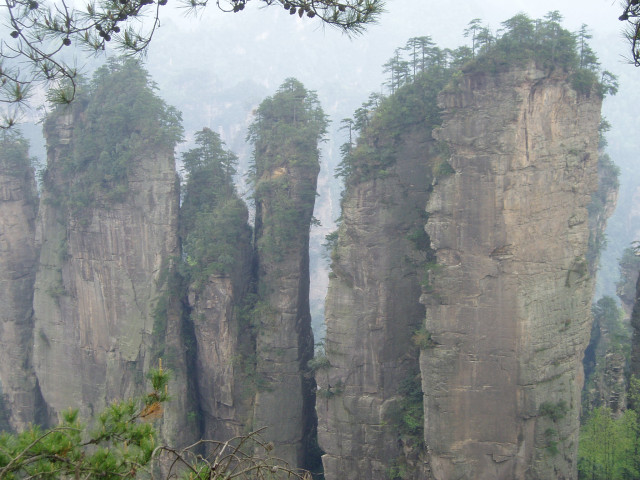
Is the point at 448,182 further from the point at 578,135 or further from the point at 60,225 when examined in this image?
the point at 60,225

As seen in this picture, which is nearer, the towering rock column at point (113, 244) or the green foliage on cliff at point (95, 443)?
the green foliage on cliff at point (95, 443)

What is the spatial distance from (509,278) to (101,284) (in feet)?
46.8

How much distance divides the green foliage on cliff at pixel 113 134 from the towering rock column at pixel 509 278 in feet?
35.2

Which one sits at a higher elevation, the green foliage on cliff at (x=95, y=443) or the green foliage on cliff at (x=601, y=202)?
the green foliage on cliff at (x=601, y=202)

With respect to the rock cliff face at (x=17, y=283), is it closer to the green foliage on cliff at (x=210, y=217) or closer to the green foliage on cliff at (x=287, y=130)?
the green foliage on cliff at (x=210, y=217)

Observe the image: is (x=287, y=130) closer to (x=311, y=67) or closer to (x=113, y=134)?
(x=113, y=134)

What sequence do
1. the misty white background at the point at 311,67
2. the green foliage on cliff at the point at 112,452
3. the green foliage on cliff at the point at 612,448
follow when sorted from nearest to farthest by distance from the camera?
the green foliage on cliff at the point at 112,452 < the green foliage on cliff at the point at 612,448 < the misty white background at the point at 311,67

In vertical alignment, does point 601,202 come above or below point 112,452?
above

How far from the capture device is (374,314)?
17938 mm

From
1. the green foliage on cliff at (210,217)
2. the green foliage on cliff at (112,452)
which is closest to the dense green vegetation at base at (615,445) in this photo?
the green foliage on cliff at (210,217)

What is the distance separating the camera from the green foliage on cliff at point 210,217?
20578 mm

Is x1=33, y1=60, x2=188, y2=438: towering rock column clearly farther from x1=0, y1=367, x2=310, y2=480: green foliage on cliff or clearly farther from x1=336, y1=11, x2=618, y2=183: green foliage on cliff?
x1=0, y1=367, x2=310, y2=480: green foliage on cliff

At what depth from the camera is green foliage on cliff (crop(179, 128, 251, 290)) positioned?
67.5 ft

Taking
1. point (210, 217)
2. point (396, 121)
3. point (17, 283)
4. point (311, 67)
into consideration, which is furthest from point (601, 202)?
point (311, 67)
